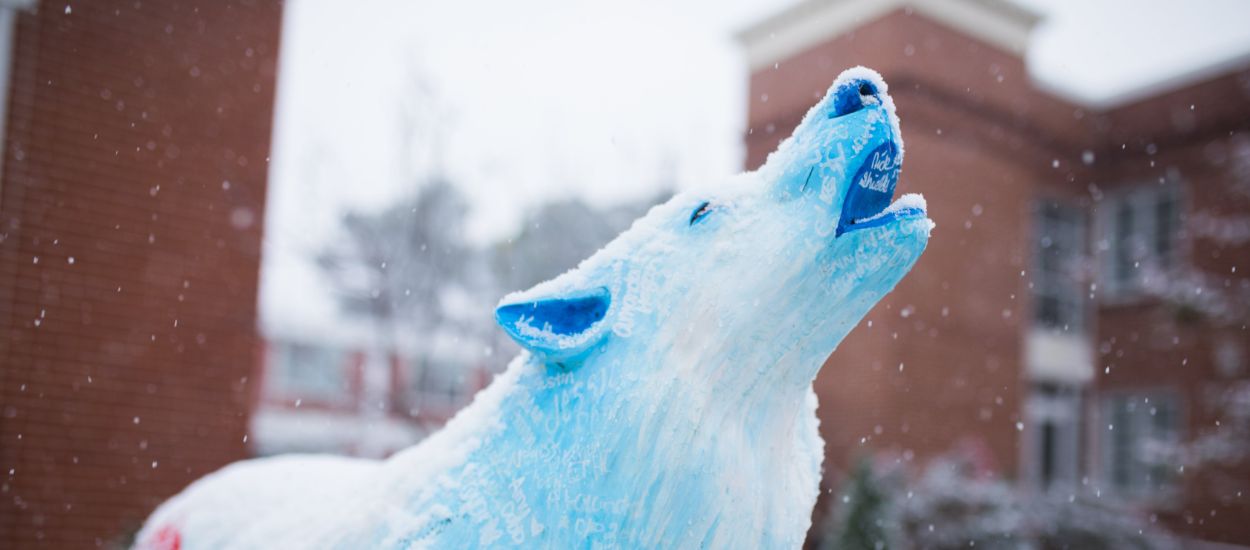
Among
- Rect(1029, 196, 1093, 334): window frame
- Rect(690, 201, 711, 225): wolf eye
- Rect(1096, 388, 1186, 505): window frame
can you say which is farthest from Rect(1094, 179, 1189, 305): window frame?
Rect(690, 201, 711, 225): wolf eye

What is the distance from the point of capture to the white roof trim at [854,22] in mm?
9016

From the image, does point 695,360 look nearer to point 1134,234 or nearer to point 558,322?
point 558,322

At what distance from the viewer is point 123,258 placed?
566cm

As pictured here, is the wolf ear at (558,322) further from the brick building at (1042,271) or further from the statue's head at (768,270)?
the brick building at (1042,271)

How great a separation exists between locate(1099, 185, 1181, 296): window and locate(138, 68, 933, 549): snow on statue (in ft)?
44.1

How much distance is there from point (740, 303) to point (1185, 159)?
14.2 meters

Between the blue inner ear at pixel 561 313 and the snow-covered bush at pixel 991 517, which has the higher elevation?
the blue inner ear at pixel 561 313

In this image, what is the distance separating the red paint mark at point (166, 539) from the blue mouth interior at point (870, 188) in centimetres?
178

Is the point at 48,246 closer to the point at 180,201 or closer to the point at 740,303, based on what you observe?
the point at 180,201

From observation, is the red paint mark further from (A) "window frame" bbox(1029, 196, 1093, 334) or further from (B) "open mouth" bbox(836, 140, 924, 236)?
(A) "window frame" bbox(1029, 196, 1093, 334)

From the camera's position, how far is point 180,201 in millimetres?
5859

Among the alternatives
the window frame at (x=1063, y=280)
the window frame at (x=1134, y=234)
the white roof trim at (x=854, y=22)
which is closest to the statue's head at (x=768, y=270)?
the white roof trim at (x=854, y=22)

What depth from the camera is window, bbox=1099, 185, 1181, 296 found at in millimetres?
13883

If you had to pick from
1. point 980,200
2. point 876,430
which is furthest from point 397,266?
point 980,200
